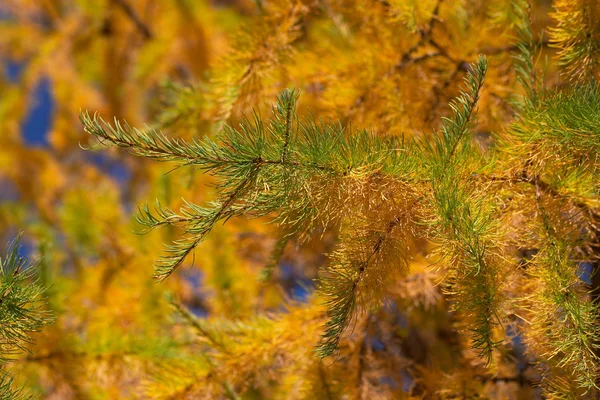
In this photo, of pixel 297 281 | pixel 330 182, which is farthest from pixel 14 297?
pixel 297 281

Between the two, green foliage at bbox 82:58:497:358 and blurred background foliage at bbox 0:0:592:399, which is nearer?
green foliage at bbox 82:58:497:358

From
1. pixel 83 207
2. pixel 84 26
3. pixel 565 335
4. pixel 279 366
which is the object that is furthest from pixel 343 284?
pixel 84 26

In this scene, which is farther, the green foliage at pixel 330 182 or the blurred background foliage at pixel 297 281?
the blurred background foliage at pixel 297 281

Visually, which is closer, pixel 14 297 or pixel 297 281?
pixel 14 297

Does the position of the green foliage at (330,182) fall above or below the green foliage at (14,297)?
above

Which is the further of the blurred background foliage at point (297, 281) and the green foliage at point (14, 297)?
the blurred background foliage at point (297, 281)

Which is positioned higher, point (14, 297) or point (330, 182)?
point (330, 182)

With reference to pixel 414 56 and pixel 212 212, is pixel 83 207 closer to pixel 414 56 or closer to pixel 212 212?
pixel 414 56

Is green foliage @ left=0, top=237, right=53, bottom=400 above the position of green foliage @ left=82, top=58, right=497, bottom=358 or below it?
below

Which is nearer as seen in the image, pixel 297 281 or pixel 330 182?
pixel 330 182

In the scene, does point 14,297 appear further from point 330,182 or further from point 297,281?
point 297,281

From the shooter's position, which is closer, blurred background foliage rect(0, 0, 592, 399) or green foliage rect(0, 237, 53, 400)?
green foliage rect(0, 237, 53, 400)
